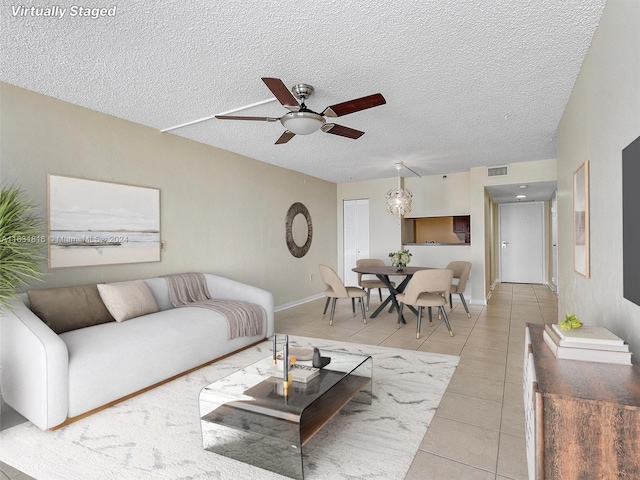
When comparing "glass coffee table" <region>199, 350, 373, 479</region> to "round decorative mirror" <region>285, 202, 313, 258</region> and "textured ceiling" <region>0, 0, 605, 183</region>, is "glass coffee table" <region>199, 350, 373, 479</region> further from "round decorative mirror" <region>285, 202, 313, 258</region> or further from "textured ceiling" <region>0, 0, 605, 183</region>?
"round decorative mirror" <region>285, 202, 313, 258</region>

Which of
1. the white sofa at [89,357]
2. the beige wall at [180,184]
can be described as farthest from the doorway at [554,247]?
the white sofa at [89,357]

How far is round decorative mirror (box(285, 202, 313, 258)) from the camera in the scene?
6434 millimetres

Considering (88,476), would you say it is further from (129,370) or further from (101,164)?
(101,164)

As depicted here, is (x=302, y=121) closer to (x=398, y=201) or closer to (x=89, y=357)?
Result: (x=89, y=357)

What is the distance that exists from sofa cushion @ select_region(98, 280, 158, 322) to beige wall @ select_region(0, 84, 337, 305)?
1.18 feet

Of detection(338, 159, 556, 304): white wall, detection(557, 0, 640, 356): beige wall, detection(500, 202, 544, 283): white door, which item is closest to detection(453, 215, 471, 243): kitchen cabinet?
detection(338, 159, 556, 304): white wall

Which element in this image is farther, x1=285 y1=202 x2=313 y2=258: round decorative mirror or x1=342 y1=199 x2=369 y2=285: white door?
x1=342 y1=199 x2=369 y2=285: white door

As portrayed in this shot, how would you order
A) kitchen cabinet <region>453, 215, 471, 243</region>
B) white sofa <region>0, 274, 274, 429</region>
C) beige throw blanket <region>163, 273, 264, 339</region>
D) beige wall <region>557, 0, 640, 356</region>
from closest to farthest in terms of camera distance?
1. beige wall <region>557, 0, 640, 356</region>
2. white sofa <region>0, 274, 274, 429</region>
3. beige throw blanket <region>163, 273, 264, 339</region>
4. kitchen cabinet <region>453, 215, 471, 243</region>

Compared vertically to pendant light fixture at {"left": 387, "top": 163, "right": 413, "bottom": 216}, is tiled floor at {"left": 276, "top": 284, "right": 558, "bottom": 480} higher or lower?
lower

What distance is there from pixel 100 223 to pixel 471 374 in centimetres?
378

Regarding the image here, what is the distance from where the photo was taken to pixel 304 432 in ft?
6.19

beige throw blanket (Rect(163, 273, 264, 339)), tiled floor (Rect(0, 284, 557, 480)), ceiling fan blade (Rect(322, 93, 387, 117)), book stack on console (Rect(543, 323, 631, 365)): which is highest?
ceiling fan blade (Rect(322, 93, 387, 117))

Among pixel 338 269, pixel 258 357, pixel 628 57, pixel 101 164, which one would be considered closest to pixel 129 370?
pixel 258 357

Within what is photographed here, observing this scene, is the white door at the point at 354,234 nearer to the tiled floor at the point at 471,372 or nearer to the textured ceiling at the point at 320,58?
the tiled floor at the point at 471,372
